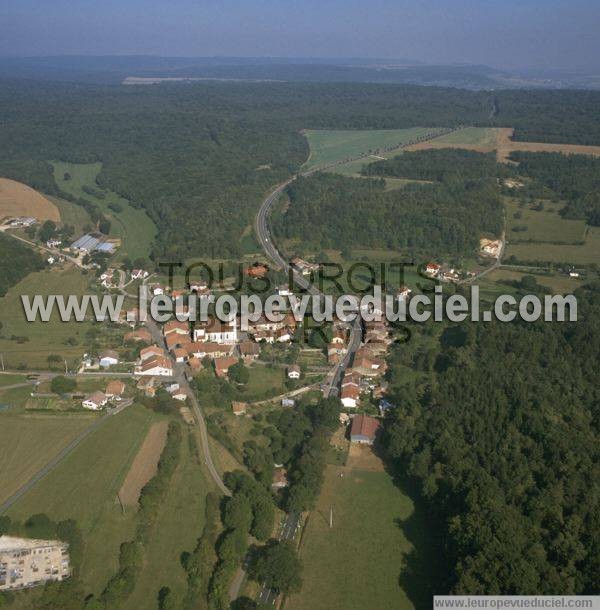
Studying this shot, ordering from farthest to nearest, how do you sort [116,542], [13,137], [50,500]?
[13,137], [50,500], [116,542]

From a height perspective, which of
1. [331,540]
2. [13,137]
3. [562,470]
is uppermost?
[13,137]

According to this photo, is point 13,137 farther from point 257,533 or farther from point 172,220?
point 257,533

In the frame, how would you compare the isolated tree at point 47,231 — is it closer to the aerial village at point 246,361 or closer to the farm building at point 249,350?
the aerial village at point 246,361

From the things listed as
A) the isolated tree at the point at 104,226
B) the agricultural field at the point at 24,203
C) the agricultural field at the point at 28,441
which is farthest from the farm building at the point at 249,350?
the agricultural field at the point at 24,203

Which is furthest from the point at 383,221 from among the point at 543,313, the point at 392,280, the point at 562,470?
the point at 562,470

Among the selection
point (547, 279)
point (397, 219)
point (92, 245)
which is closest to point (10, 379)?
point (92, 245)

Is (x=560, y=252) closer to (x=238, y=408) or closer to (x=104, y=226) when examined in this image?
(x=238, y=408)
